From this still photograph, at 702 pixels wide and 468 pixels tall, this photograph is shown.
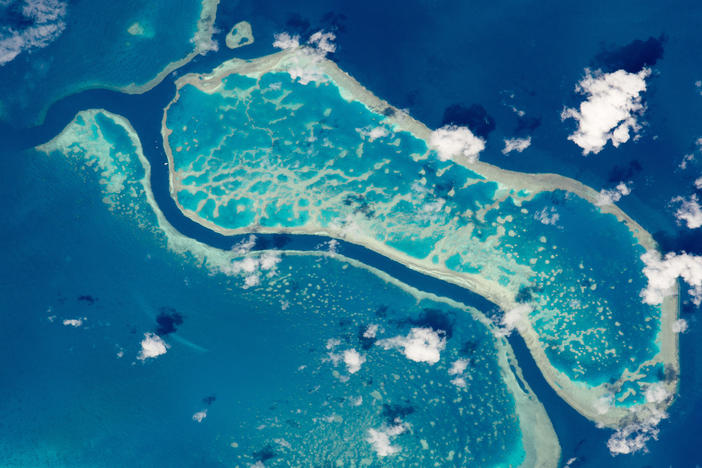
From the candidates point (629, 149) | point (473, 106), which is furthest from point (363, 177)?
point (629, 149)

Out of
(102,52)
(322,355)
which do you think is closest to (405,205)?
(322,355)

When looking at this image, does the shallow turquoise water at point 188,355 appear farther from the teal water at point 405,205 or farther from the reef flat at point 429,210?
the teal water at point 405,205

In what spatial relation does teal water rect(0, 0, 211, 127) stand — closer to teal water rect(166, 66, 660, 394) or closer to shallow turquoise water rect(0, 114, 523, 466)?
shallow turquoise water rect(0, 114, 523, 466)

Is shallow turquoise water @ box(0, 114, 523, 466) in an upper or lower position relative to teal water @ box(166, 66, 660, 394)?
lower

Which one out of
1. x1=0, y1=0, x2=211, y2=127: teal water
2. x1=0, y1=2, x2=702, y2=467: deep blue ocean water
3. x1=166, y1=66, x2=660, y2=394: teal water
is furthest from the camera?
x1=166, y1=66, x2=660, y2=394: teal water

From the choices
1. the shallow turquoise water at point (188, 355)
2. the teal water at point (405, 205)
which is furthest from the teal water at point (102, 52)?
the teal water at point (405, 205)

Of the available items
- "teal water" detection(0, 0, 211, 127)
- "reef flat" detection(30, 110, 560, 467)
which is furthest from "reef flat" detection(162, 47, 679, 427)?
"teal water" detection(0, 0, 211, 127)

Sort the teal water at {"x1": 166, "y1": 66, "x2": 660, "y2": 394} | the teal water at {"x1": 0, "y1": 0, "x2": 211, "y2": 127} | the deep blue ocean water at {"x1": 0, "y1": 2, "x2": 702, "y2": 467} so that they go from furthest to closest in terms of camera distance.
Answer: the teal water at {"x1": 166, "y1": 66, "x2": 660, "y2": 394}, the teal water at {"x1": 0, "y1": 0, "x2": 211, "y2": 127}, the deep blue ocean water at {"x1": 0, "y1": 2, "x2": 702, "y2": 467}

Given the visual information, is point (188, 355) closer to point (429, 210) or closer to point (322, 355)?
point (322, 355)
